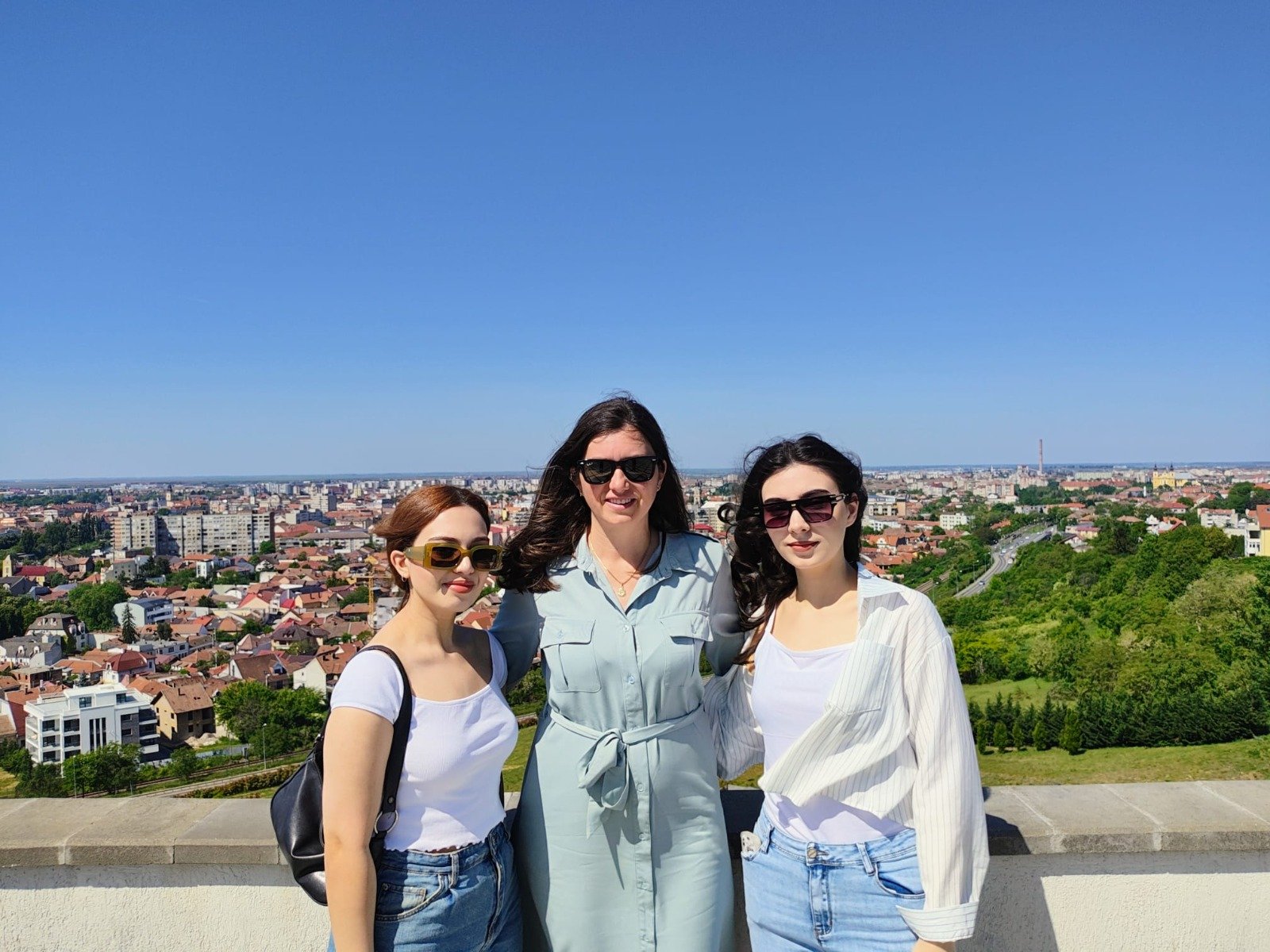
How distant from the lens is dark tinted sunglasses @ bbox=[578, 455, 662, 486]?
161cm

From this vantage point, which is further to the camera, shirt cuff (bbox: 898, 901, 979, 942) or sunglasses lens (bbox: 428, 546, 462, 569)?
sunglasses lens (bbox: 428, 546, 462, 569)

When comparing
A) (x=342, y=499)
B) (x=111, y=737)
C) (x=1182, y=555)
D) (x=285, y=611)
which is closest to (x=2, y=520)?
(x=342, y=499)

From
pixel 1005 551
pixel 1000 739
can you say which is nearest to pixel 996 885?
pixel 1000 739

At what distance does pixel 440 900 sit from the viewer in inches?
49.8

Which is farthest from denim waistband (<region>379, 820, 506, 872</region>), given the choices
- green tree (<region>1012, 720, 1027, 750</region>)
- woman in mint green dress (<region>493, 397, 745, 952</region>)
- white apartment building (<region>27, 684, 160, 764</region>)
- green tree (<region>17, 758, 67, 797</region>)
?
white apartment building (<region>27, 684, 160, 764</region>)

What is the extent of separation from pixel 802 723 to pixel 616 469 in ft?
1.90

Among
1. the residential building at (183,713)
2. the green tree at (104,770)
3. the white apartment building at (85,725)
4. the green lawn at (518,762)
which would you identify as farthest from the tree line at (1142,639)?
the white apartment building at (85,725)

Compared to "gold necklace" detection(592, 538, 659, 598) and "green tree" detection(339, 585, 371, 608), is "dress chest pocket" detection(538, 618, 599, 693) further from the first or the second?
"green tree" detection(339, 585, 371, 608)

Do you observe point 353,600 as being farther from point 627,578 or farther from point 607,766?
point 607,766

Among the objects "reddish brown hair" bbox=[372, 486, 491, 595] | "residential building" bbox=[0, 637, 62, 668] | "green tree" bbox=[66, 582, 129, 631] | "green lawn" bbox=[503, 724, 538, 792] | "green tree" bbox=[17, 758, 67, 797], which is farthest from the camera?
"green tree" bbox=[66, 582, 129, 631]

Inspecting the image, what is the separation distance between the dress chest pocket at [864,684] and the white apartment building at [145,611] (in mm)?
49063

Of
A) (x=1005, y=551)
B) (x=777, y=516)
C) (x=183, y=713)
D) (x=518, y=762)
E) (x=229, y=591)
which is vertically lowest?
(x=183, y=713)

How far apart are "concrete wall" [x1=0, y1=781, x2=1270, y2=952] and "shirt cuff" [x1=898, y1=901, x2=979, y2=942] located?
0.39 metres

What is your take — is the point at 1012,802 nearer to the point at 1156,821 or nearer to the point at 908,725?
the point at 1156,821
